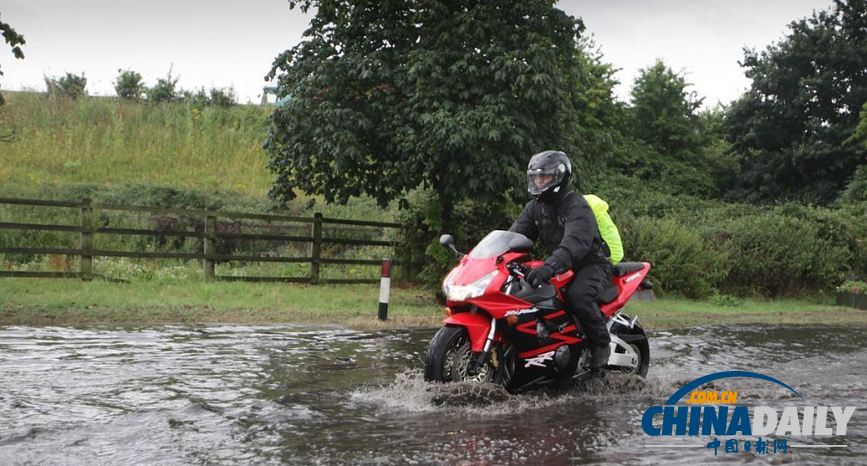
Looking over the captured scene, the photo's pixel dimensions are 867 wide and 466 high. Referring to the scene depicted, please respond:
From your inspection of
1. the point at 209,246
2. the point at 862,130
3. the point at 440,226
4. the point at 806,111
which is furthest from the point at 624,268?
the point at 806,111

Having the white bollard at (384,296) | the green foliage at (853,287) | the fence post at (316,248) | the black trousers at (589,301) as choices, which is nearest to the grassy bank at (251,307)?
the white bollard at (384,296)

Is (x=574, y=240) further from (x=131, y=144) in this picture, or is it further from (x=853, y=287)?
(x=131, y=144)

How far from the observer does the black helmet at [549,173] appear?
26.1 feet

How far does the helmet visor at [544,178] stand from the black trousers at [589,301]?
2.66 feet

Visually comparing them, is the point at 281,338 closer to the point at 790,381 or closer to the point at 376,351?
the point at 376,351

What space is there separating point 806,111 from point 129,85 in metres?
30.4

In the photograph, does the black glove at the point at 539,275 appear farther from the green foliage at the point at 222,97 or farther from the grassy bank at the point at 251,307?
the green foliage at the point at 222,97

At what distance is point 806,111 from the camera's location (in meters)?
40.5

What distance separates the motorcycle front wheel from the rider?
2.91ft

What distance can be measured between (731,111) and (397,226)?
27.0 m

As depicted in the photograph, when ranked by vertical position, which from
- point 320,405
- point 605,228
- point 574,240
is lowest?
point 320,405

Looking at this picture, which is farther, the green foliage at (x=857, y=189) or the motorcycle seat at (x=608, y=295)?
the green foliage at (x=857, y=189)

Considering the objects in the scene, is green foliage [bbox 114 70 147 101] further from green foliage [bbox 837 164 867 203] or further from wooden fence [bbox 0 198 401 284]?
green foliage [bbox 837 164 867 203]

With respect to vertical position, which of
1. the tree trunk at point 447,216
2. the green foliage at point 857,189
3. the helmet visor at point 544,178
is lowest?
the tree trunk at point 447,216
